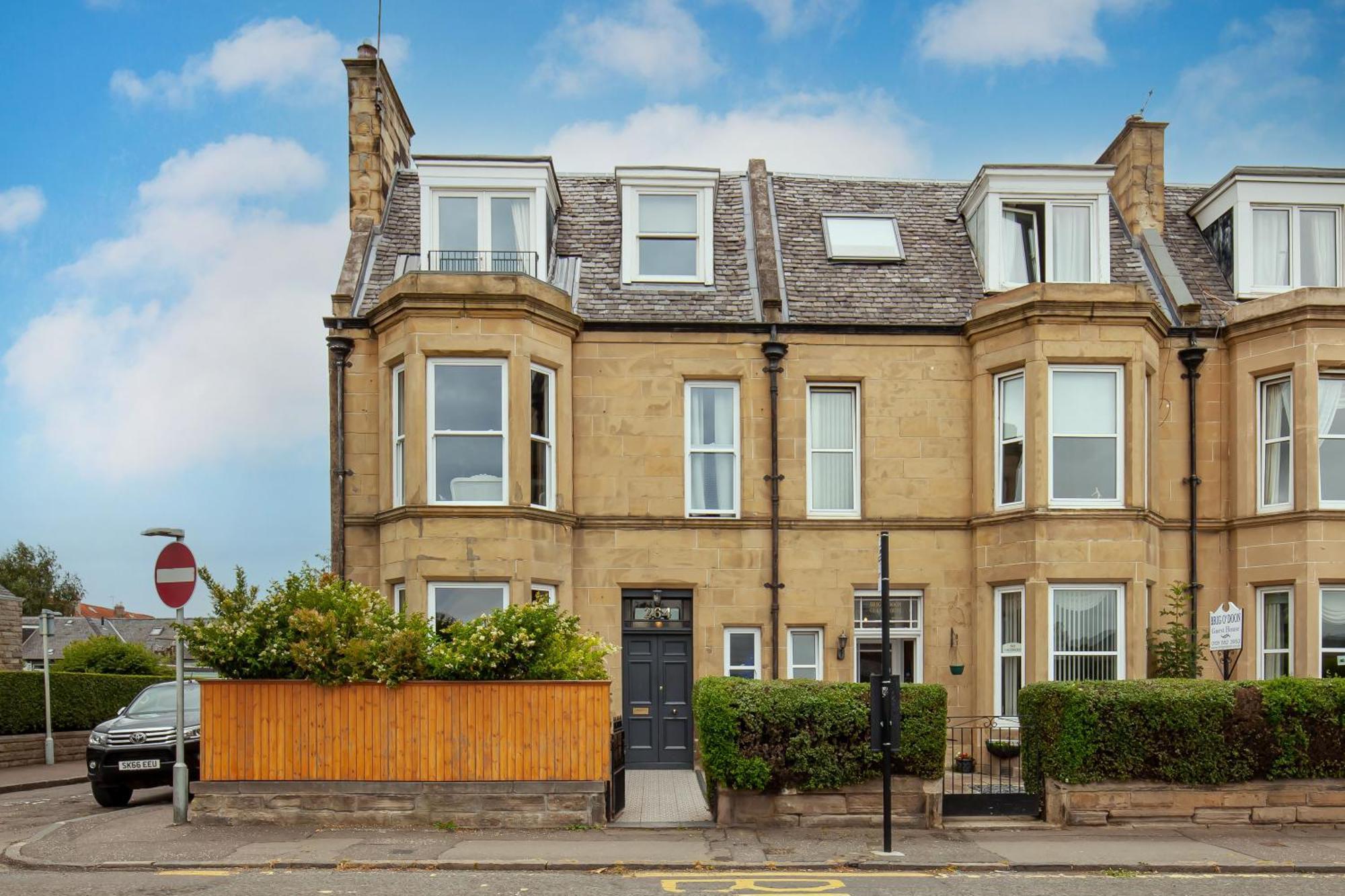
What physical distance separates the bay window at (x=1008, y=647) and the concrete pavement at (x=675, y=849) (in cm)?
496

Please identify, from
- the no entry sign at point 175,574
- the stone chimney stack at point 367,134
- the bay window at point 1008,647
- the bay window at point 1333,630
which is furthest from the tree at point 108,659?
the bay window at point 1333,630

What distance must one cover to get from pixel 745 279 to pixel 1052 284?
16.2 feet

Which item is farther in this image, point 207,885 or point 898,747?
point 898,747

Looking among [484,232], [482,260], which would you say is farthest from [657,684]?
[484,232]

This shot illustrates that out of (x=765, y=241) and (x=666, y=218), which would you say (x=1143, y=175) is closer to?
(x=765, y=241)

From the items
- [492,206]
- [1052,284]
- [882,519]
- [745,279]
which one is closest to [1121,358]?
[1052,284]

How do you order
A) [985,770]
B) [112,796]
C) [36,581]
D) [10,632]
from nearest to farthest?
1. [112,796]
2. [985,770]
3. [10,632]
4. [36,581]

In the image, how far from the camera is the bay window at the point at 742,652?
18.1 metres

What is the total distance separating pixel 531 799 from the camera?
12.6m

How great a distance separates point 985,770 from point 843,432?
18.3 ft

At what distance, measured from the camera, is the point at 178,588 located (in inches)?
514

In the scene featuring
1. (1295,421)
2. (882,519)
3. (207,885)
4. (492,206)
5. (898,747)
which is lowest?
(207,885)

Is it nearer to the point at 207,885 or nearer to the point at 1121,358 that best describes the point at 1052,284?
the point at 1121,358

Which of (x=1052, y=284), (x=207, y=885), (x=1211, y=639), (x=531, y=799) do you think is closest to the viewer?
(x=207, y=885)
